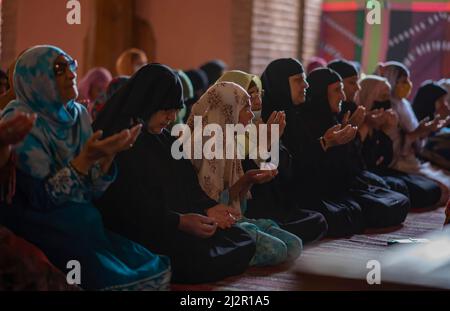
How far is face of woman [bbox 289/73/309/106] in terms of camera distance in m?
5.10

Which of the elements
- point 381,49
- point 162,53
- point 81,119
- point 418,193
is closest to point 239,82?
point 81,119

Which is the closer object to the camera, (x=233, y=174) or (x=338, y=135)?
(x=233, y=174)

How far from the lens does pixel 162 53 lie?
9.75 m

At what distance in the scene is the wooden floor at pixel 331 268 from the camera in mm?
3652

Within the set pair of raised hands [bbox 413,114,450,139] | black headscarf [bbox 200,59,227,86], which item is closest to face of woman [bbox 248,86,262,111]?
pair of raised hands [bbox 413,114,450,139]

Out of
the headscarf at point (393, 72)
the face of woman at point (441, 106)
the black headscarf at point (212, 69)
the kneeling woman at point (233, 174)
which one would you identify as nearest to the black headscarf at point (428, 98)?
the face of woman at point (441, 106)

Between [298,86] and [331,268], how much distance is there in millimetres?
1684

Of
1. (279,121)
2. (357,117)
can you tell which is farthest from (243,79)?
(357,117)

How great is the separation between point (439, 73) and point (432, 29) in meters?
0.52

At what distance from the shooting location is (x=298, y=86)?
5.11 meters

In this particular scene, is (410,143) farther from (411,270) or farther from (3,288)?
(3,288)

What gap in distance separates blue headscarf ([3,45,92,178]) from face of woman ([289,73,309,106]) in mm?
1883

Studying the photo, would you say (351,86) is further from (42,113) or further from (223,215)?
(42,113)
